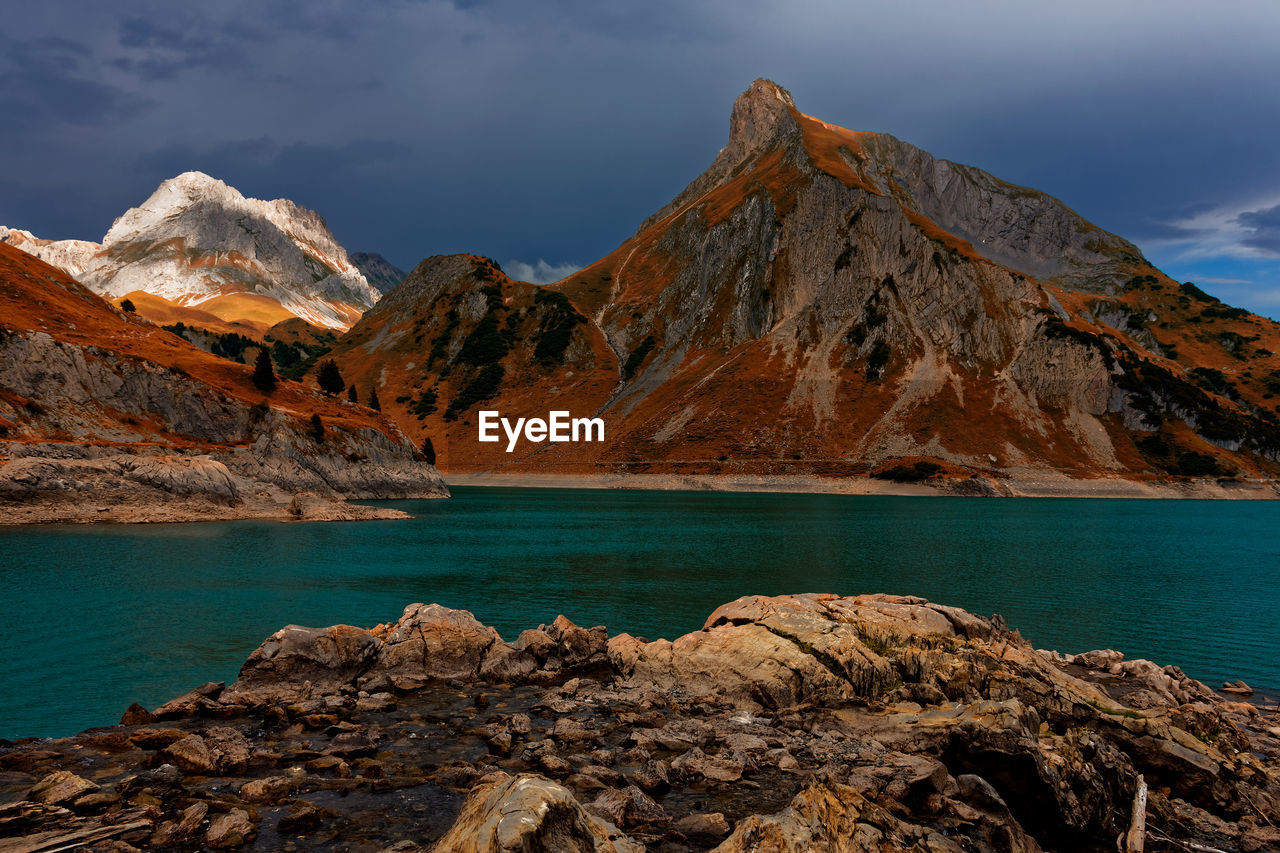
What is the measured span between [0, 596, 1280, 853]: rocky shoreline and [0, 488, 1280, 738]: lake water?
7.13 m

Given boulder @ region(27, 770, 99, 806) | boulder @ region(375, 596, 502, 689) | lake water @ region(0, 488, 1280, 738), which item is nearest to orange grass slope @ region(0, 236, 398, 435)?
lake water @ region(0, 488, 1280, 738)

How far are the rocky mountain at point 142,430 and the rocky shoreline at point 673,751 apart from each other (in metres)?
69.8

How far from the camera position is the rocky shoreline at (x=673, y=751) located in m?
12.3

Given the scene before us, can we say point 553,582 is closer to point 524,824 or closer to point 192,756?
point 192,756

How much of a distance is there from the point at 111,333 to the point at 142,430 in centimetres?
2748

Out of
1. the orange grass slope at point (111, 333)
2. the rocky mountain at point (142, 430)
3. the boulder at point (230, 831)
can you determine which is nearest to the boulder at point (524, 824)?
the boulder at point (230, 831)

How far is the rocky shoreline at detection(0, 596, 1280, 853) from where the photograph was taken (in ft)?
40.2

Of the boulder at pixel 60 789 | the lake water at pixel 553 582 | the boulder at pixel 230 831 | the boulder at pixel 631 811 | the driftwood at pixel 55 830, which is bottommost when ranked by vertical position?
the lake water at pixel 553 582

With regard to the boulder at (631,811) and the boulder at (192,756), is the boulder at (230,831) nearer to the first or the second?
the boulder at (192,756)

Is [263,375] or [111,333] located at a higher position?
[111,333]

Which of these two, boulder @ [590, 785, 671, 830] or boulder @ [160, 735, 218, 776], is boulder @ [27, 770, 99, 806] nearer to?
boulder @ [160, 735, 218, 776]

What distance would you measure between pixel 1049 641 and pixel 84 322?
135844 millimetres

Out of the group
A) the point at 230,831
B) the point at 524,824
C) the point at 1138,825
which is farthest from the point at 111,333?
the point at 1138,825

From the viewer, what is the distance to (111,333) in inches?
4099
